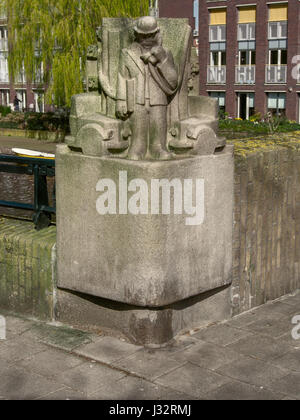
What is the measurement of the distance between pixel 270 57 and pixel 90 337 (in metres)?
38.6

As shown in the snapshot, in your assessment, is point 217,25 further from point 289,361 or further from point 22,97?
point 289,361

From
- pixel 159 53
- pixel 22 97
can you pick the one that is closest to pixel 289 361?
pixel 159 53

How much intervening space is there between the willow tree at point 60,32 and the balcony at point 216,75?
1631 centimetres

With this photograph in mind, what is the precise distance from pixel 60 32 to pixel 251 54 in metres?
17.8

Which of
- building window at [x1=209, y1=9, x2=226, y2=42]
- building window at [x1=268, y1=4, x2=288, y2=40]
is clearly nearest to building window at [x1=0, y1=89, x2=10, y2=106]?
building window at [x1=209, y1=9, x2=226, y2=42]

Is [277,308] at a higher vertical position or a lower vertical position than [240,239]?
lower

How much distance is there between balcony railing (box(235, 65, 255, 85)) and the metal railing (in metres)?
37.7

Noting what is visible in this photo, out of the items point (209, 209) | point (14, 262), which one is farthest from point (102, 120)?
point (14, 262)

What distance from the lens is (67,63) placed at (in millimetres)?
28859

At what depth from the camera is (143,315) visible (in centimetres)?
620

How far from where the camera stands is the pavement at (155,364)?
526 centimetres

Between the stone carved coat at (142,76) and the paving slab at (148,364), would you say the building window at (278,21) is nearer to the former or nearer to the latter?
the stone carved coat at (142,76)

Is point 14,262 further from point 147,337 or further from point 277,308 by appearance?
point 277,308
